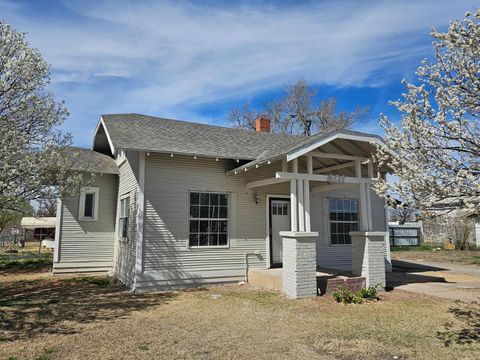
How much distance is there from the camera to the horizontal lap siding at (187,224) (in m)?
9.56

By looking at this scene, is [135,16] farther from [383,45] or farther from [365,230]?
[365,230]

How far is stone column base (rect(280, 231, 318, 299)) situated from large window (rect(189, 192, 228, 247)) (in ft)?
8.41

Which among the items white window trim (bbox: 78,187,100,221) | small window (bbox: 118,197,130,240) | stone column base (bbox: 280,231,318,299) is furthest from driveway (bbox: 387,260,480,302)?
white window trim (bbox: 78,187,100,221)

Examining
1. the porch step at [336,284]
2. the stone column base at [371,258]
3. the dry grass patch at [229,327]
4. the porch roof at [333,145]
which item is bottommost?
the dry grass patch at [229,327]

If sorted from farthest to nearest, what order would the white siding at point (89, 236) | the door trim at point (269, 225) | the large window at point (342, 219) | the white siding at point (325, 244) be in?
the large window at point (342, 219) → the white siding at point (89, 236) → the white siding at point (325, 244) → the door trim at point (269, 225)

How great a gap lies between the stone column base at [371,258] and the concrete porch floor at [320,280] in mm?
263

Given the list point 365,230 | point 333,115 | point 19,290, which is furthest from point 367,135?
point 333,115

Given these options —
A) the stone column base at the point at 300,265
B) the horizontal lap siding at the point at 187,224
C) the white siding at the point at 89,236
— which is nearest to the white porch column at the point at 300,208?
the stone column base at the point at 300,265

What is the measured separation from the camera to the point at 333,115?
31.9 metres

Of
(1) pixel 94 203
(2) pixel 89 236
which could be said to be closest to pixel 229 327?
(2) pixel 89 236

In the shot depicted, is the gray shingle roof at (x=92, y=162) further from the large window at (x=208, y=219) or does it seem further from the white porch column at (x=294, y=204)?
the white porch column at (x=294, y=204)

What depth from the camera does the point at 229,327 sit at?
614cm

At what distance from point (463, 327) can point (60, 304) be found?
7774 millimetres

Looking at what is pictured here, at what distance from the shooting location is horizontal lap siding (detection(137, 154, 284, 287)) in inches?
376
